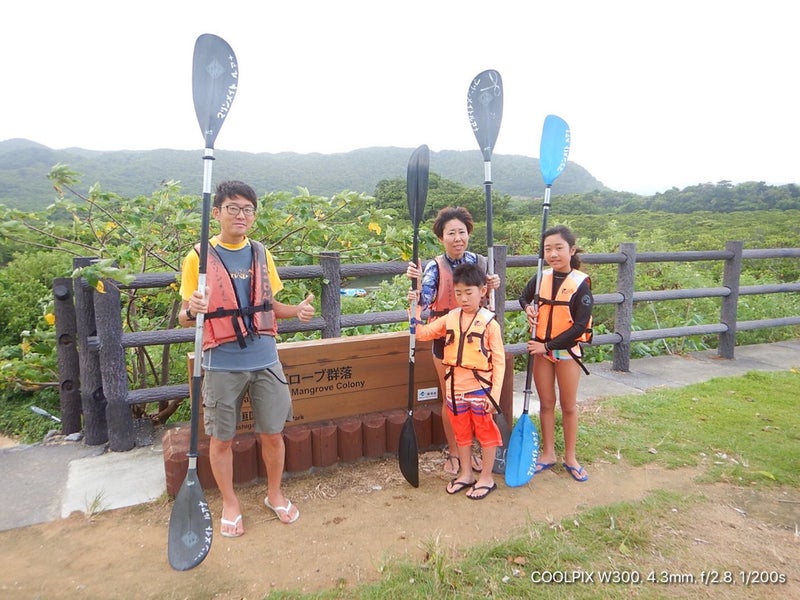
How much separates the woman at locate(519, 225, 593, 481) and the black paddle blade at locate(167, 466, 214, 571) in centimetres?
203

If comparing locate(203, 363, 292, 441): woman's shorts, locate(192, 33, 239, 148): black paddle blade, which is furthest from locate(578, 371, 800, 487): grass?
locate(192, 33, 239, 148): black paddle blade

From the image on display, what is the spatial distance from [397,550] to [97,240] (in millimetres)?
3329

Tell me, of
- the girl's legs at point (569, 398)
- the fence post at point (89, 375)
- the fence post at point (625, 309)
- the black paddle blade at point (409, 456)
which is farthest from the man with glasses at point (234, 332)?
the fence post at point (625, 309)

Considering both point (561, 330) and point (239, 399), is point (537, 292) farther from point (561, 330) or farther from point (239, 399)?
point (239, 399)

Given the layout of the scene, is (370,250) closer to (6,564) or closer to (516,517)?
(516,517)

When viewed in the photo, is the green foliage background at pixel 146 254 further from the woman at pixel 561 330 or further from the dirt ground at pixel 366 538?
the dirt ground at pixel 366 538

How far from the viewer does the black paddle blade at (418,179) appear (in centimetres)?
338

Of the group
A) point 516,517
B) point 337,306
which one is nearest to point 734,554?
point 516,517

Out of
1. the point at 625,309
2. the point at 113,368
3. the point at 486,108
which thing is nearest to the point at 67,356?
the point at 113,368

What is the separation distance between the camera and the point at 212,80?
9.09 ft

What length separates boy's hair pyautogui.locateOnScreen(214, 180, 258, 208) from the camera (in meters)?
2.60

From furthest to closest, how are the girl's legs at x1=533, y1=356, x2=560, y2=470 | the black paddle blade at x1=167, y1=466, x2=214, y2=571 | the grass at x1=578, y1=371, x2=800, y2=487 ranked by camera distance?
the grass at x1=578, y1=371, x2=800, y2=487 → the girl's legs at x1=533, y1=356, x2=560, y2=470 → the black paddle blade at x1=167, y1=466, x2=214, y2=571

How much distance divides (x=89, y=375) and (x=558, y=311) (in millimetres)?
3231

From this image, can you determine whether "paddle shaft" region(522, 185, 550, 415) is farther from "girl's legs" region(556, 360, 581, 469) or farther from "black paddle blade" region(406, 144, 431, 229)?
"black paddle blade" region(406, 144, 431, 229)
